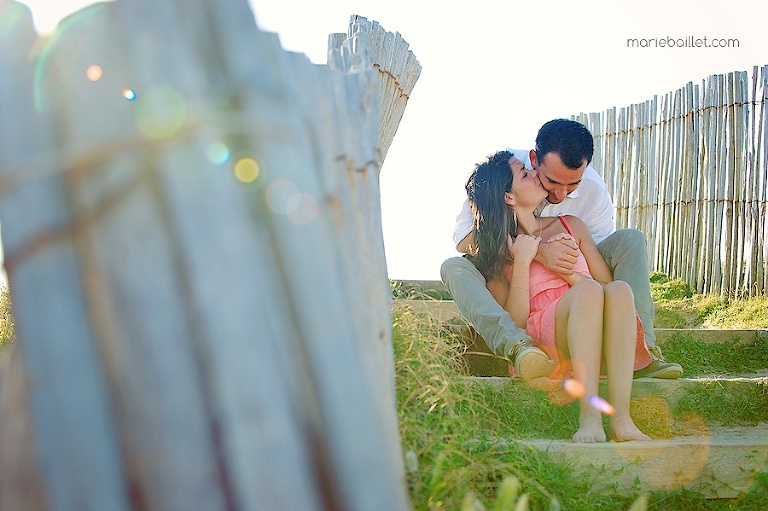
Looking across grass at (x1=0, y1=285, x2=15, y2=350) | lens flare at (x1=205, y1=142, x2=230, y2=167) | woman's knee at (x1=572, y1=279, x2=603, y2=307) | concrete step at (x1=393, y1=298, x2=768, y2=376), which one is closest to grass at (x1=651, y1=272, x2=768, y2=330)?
concrete step at (x1=393, y1=298, x2=768, y2=376)

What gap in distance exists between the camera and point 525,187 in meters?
3.68

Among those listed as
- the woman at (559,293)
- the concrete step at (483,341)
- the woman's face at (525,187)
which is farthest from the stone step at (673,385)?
the woman's face at (525,187)

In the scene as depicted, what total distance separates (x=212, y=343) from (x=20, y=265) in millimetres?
318

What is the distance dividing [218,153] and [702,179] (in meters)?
6.21

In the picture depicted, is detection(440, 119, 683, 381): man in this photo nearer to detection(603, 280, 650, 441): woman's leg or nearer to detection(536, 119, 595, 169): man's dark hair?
detection(536, 119, 595, 169): man's dark hair

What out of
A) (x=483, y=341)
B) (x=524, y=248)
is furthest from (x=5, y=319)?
(x=524, y=248)

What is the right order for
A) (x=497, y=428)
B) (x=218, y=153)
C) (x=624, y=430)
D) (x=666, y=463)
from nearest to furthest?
(x=218, y=153)
(x=666, y=463)
(x=624, y=430)
(x=497, y=428)

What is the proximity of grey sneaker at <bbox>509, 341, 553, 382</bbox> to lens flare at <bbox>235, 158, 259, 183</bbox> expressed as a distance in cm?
218

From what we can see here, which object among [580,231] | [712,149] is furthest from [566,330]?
[712,149]

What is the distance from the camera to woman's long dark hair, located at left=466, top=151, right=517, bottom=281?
3.65 m

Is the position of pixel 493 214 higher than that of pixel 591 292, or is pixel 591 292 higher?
pixel 493 214

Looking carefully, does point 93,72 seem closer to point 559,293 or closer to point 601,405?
point 601,405

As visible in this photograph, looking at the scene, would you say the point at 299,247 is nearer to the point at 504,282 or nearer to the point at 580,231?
the point at 504,282

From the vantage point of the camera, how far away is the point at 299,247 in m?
1.18
